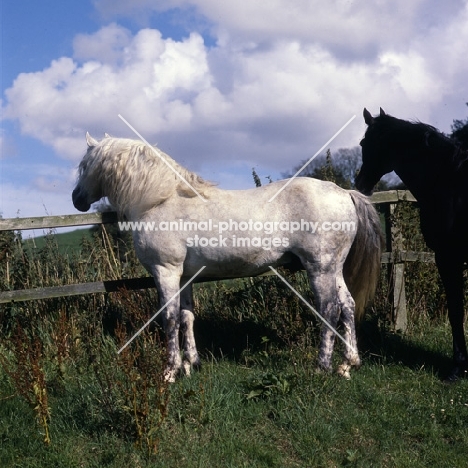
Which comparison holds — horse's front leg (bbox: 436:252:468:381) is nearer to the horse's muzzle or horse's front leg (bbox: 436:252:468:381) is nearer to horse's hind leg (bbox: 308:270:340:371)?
horse's hind leg (bbox: 308:270:340:371)

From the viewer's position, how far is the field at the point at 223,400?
3.96 meters

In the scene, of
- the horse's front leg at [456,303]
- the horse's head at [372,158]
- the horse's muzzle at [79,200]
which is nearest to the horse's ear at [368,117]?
the horse's head at [372,158]

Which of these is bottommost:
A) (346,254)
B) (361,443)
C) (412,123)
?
(361,443)

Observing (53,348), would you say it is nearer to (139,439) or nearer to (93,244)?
(93,244)

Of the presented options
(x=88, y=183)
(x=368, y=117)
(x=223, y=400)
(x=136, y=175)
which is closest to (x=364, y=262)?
(x=368, y=117)

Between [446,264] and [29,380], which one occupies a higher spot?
[446,264]

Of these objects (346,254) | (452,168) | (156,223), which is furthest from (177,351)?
(452,168)

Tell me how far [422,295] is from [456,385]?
83.3 inches

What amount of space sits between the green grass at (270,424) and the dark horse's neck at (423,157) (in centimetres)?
180

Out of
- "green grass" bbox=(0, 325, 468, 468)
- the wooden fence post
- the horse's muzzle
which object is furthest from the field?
the horse's muzzle

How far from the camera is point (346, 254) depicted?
5645 millimetres

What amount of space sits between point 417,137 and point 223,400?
315 centimetres

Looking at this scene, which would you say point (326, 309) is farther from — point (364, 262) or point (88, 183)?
point (88, 183)

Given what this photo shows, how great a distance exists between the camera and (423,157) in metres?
5.66
